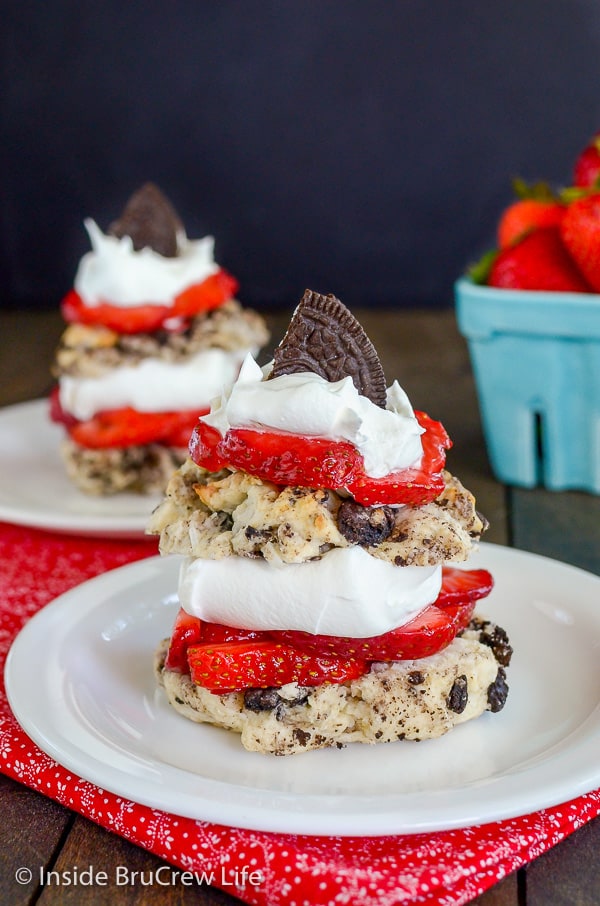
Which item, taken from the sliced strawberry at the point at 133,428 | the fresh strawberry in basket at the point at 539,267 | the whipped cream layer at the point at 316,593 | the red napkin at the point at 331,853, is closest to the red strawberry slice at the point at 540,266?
the fresh strawberry in basket at the point at 539,267

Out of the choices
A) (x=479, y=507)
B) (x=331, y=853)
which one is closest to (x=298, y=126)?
(x=479, y=507)

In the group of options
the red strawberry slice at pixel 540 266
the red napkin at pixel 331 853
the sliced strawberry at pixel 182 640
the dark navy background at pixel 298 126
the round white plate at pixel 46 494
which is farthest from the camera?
the dark navy background at pixel 298 126

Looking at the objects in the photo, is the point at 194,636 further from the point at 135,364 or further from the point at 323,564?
the point at 135,364

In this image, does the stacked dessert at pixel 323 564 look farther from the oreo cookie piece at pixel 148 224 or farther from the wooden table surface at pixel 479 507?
the oreo cookie piece at pixel 148 224

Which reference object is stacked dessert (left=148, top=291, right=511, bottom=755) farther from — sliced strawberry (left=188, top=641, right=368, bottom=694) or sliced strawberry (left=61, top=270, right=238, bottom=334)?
sliced strawberry (left=61, top=270, right=238, bottom=334)

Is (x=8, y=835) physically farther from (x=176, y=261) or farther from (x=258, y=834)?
(x=176, y=261)

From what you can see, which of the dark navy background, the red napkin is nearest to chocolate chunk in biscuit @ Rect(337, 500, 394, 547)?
the red napkin
